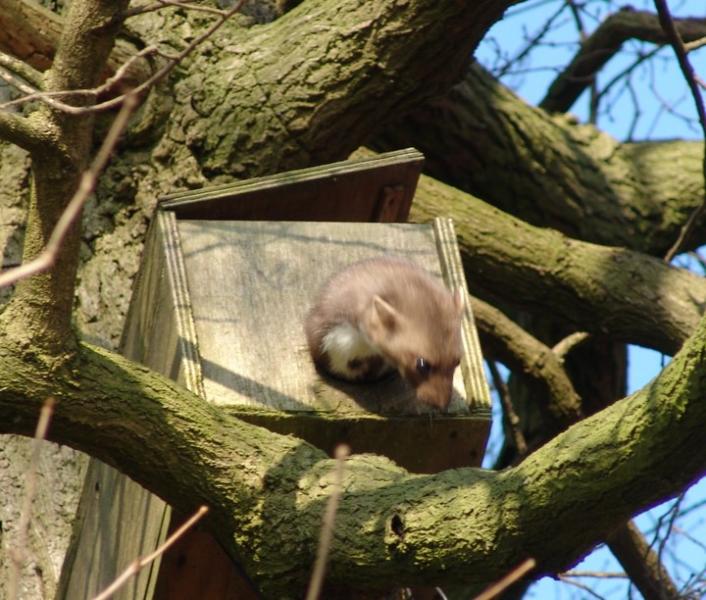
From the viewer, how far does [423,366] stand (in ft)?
12.9

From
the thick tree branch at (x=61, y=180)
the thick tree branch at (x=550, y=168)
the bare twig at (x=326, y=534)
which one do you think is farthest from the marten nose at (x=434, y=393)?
the thick tree branch at (x=550, y=168)

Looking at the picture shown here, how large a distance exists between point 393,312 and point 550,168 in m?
2.60

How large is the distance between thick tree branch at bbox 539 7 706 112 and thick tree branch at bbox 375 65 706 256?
1.87 feet

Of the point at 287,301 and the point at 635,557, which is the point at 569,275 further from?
the point at 287,301

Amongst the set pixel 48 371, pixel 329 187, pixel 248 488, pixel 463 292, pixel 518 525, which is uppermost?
pixel 329 187

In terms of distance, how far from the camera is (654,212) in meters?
6.83

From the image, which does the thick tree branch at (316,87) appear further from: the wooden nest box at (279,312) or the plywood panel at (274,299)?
the plywood panel at (274,299)

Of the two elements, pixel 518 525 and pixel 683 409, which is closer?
pixel 683 409

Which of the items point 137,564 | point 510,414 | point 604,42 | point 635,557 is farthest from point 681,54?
point 137,564

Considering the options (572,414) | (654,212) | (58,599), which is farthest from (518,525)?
(654,212)

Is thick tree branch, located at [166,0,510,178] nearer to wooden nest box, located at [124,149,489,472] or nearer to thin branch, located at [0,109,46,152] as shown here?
wooden nest box, located at [124,149,489,472]

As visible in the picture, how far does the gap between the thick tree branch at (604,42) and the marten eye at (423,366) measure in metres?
3.36

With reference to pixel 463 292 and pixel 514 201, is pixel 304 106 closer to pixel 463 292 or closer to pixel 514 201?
pixel 463 292

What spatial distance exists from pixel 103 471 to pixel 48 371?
1.36 metres
